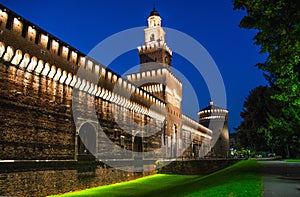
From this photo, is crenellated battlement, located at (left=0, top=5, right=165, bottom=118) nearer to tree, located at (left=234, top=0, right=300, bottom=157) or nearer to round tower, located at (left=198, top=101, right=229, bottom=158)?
tree, located at (left=234, top=0, right=300, bottom=157)

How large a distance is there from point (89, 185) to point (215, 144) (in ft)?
145

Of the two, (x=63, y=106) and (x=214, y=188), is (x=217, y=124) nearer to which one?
(x=63, y=106)

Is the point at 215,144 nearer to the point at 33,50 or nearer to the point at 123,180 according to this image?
the point at 123,180

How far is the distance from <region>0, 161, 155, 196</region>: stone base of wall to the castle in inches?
13.8

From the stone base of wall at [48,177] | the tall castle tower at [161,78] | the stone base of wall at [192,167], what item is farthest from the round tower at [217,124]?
the stone base of wall at [48,177]

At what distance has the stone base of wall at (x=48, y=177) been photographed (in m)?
11.0

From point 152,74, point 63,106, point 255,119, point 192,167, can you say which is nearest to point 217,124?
point 255,119

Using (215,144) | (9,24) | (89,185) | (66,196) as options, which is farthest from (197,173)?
(215,144)

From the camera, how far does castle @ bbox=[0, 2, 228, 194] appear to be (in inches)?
452

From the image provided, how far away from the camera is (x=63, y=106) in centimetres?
1447

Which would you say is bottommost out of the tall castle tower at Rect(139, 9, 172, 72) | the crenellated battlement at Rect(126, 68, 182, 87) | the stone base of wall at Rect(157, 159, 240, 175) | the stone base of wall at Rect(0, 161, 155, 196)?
the stone base of wall at Rect(157, 159, 240, 175)

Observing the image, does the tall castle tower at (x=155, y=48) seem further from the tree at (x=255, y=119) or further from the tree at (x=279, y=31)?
the tree at (x=279, y=31)

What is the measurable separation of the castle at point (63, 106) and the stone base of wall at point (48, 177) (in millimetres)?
350

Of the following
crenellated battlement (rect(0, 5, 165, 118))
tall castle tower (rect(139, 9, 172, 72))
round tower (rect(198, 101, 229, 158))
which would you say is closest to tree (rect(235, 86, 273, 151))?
tall castle tower (rect(139, 9, 172, 72))
